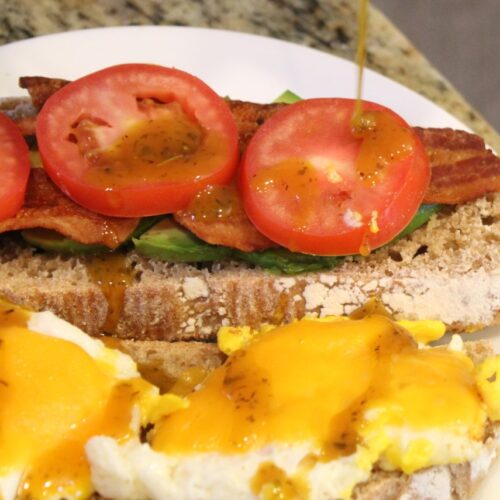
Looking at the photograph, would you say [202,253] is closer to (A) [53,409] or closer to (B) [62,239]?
(B) [62,239]

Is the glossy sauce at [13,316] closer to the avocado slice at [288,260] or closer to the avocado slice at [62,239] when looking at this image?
the avocado slice at [62,239]

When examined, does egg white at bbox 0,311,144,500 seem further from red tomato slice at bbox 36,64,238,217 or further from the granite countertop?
the granite countertop

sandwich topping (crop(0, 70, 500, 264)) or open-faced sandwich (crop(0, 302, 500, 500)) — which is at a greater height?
sandwich topping (crop(0, 70, 500, 264))

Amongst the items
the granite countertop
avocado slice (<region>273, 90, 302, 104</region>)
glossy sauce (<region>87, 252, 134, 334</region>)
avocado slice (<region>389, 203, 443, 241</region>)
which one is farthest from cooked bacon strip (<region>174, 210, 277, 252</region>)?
the granite countertop

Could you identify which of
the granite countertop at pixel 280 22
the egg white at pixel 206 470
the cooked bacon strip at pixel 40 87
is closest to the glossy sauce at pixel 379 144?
the egg white at pixel 206 470

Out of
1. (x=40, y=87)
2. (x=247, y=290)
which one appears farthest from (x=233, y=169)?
(x=40, y=87)

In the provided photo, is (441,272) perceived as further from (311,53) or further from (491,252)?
(311,53)
